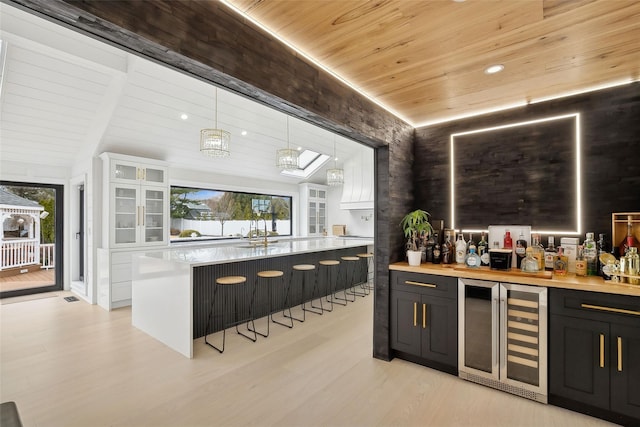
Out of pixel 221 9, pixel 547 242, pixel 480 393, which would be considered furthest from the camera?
pixel 547 242

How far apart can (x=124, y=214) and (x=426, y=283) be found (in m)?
4.85

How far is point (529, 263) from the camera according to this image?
101 inches

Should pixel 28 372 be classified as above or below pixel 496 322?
below

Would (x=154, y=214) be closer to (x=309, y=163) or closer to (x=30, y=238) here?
(x=30, y=238)

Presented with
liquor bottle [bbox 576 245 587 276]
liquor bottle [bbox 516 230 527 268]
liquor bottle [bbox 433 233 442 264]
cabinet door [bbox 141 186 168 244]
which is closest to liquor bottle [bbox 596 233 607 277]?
liquor bottle [bbox 576 245 587 276]

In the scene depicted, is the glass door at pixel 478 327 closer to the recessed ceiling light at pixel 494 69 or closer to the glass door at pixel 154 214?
the recessed ceiling light at pixel 494 69

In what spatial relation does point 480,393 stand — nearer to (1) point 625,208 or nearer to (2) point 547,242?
(2) point 547,242

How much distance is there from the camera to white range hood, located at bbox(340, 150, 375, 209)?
7.19m

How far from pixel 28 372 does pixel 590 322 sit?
4708 mm

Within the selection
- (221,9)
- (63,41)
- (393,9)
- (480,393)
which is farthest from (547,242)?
(63,41)

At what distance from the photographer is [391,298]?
307 centimetres

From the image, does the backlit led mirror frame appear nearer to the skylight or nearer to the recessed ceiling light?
the recessed ceiling light

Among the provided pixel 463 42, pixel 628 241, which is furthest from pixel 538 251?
pixel 463 42

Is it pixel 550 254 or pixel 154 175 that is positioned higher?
pixel 154 175
